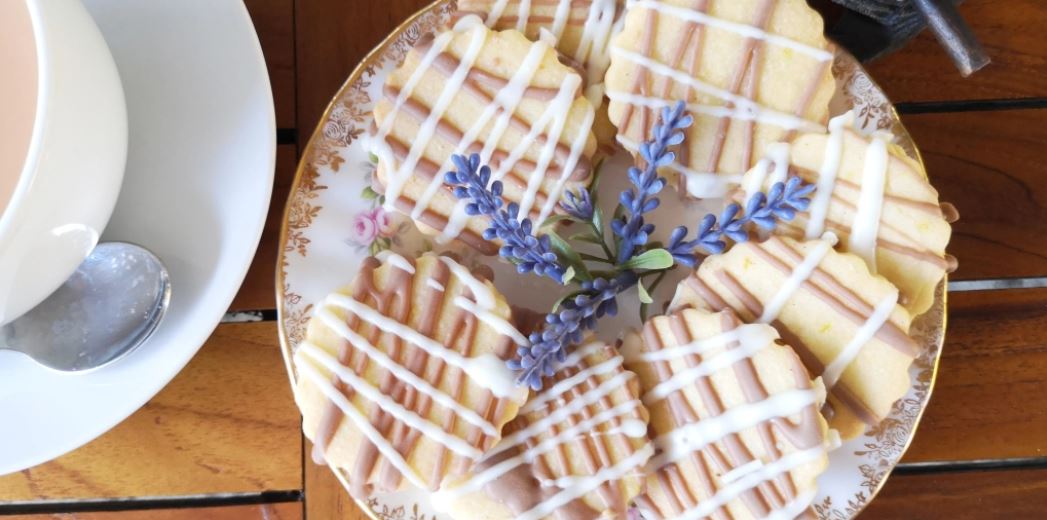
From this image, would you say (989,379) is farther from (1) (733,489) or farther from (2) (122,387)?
(2) (122,387)

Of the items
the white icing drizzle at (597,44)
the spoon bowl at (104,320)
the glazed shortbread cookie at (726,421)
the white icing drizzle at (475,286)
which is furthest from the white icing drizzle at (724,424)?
the spoon bowl at (104,320)

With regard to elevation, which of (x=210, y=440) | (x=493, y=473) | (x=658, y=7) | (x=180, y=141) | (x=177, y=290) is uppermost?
(x=658, y=7)

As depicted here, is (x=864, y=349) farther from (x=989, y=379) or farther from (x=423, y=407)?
(x=423, y=407)

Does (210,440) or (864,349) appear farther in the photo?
(210,440)

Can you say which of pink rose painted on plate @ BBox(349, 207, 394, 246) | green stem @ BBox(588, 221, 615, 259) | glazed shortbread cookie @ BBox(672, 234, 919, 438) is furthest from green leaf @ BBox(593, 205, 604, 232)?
pink rose painted on plate @ BBox(349, 207, 394, 246)

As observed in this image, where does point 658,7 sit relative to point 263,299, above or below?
above

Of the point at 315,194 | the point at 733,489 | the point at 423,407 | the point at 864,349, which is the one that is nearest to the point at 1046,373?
the point at 864,349

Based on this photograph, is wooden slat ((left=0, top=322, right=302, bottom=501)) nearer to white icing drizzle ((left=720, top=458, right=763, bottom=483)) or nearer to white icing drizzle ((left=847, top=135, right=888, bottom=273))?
white icing drizzle ((left=720, top=458, right=763, bottom=483))
